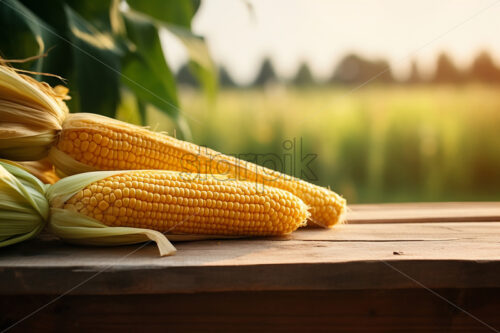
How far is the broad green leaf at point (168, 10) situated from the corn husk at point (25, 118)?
2.42 ft

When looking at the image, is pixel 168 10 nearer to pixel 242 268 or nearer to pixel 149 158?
pixel 149 158

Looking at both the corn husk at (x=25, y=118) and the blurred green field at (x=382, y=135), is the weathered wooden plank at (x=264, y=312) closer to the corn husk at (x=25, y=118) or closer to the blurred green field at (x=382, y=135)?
the corn husk at (x=25, y=118)

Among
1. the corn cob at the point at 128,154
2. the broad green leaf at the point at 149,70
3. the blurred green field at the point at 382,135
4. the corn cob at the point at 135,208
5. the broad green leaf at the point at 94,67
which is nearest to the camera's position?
the corn cob at the point at 135,208

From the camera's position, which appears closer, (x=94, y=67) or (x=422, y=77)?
(x=94, y=67)

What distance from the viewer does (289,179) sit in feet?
2.80

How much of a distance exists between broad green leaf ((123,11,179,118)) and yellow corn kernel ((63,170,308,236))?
0.66m

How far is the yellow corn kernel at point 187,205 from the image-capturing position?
0.62 metres

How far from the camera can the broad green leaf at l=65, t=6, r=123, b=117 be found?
112 cm

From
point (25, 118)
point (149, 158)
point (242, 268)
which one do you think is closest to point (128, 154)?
point (149, 158)

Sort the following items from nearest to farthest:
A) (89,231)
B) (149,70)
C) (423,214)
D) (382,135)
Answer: (89,231) < (423,214) < (149,70) < (382,135)

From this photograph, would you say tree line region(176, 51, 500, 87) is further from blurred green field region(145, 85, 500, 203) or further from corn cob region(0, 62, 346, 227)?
corn cob region(0, 62, 346, 227)

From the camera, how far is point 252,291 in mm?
521

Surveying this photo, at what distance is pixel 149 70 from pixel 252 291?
3.28 ft

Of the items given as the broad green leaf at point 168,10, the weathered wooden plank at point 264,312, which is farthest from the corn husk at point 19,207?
the broad green leaf at point 168,10
